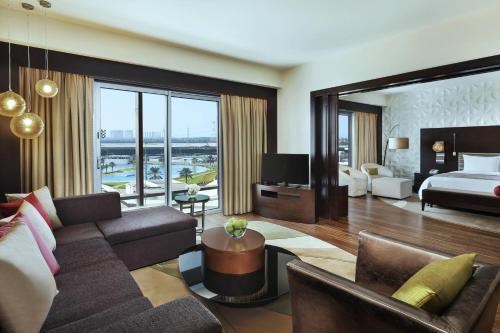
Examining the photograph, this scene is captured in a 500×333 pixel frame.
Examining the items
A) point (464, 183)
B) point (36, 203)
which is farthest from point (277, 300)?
point (464, 183)

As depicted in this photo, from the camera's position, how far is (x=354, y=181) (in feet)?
23.1

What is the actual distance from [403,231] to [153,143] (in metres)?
4.15

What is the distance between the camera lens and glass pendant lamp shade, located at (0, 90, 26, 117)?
2.52 meters

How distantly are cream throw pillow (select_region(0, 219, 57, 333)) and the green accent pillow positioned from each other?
1564 millimetres

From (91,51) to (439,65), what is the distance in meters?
4.35

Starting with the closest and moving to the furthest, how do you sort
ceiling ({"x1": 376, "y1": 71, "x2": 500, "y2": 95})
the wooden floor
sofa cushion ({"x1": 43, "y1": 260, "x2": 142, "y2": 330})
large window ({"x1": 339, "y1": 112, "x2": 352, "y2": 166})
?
sofa cushion ({"x1": 43, "y1": 260, "x2": 142, "y2": 330})
the wooden floor
ceiling ({"x1": 376, "y1": 71, "x2": 500, "y2": 95})
large window ({"x1": 339, "y1": 112, "x2": 352, "y2": 166})

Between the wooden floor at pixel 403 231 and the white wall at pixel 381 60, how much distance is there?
59.4 inches

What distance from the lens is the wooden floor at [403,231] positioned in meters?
3.53

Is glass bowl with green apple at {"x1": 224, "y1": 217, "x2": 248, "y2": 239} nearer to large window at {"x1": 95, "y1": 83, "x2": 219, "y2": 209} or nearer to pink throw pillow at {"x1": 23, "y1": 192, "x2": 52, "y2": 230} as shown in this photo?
pink throw pillow at {"x1": 23, "y1": 192, "x2": 52, "y2": 230}

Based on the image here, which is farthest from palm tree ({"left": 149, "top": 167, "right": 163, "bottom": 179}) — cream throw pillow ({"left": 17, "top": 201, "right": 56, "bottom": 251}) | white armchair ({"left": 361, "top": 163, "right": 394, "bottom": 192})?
white armchair ({"left": 361, "top": 163, "right": 394, "bottom": 192})

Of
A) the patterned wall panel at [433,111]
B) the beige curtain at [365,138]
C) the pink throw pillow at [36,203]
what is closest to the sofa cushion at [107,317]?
the pink throw pillow at [36,203]

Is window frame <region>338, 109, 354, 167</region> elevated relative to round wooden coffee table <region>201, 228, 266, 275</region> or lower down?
elevated

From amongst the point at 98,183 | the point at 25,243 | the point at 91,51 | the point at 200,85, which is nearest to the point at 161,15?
the point at 91,51

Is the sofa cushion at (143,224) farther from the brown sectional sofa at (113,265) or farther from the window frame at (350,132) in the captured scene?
the window frame at (350,132)
